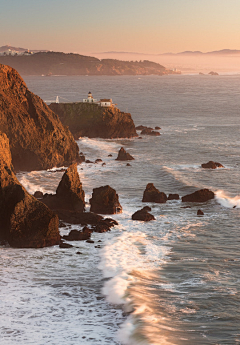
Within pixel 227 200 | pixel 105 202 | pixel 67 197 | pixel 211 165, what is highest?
pixel 211 165

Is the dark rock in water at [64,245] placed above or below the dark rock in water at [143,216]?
below

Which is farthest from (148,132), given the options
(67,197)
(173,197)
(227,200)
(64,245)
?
(64,245)

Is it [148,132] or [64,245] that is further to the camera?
[148,132]

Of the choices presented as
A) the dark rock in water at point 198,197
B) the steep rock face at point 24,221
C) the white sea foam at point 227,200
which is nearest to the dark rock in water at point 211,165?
the white sea foam at point 227,200

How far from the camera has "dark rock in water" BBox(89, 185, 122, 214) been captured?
Result: 127 ft

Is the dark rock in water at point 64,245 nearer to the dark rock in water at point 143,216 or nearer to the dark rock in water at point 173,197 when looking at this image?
the dark rock in water at point 143,216

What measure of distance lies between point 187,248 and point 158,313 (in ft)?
33.7

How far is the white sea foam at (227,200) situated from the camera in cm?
4237

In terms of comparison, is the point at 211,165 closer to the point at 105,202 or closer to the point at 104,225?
the point at 105,202

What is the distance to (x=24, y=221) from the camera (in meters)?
29.0

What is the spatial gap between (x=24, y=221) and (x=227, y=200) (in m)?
21.9

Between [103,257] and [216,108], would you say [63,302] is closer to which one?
[103,257]

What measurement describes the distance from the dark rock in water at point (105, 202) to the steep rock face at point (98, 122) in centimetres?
5521

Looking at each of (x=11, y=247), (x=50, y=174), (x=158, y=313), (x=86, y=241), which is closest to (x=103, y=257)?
(x=86, y=241)
